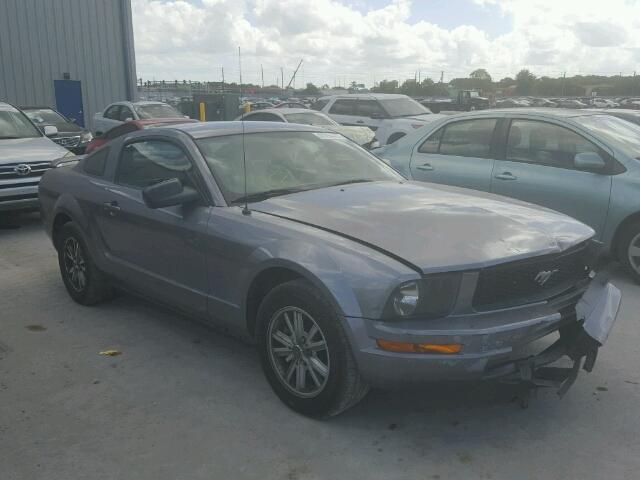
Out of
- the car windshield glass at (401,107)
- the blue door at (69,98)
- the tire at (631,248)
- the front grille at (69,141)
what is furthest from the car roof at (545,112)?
the blue door at (69,98)

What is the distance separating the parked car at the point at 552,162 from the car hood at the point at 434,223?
2.00m

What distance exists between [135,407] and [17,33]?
1900 cm

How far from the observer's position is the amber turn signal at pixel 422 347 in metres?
2.77

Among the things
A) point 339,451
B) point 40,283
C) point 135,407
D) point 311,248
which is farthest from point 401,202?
point 40,283

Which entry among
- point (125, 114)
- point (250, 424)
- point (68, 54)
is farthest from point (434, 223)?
point (68, 54)

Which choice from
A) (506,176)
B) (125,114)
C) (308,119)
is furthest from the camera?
(125,114)

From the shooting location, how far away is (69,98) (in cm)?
2069

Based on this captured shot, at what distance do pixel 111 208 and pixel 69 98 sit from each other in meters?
18.1

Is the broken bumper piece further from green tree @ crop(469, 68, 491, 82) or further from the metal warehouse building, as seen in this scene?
green tree @ crop(469, 68, 491, 82)

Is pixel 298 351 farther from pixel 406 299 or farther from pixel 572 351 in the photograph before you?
pixel 572 351

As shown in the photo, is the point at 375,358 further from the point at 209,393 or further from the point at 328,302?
the point at 209,393

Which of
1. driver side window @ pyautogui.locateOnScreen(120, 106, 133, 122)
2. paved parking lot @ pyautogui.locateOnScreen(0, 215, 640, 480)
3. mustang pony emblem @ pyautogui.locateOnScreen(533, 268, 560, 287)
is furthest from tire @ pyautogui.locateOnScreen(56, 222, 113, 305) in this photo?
driver side window @ pyautogui.locateOnScreen(120, 106, 133, 122)

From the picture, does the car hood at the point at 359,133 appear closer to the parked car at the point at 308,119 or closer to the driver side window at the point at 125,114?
the parked car at the point at 308,119

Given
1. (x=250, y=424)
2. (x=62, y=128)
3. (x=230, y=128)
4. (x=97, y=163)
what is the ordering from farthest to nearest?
(x=62, y=128), (x=97, y=163), (x=230, y=128), (x=250, y=424)
